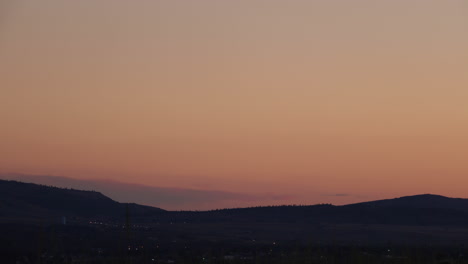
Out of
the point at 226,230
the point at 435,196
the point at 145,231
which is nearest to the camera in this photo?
the point at 145,231

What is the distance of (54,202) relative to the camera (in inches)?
4914

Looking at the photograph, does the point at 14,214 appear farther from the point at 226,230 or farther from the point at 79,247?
the point at 79,247

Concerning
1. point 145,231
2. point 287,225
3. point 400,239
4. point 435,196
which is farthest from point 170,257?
point 435,196

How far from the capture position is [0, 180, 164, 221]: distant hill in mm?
116988

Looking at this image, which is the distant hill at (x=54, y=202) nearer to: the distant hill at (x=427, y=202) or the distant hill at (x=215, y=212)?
the distant hill at (x=215, y=212)

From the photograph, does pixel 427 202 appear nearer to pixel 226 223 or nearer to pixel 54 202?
pixel 226 223

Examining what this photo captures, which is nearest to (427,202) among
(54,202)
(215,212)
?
(215,212)

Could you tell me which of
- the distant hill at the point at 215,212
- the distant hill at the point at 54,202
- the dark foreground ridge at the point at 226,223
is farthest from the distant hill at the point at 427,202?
the distant hill at the point at 54,202

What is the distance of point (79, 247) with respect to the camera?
61594 mm

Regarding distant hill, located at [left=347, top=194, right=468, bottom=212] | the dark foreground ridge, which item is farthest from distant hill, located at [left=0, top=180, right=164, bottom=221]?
distant hill, located at [left=347, top=194, right=468, bottom=212]

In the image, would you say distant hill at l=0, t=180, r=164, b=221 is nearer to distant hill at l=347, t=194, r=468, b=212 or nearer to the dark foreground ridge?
the dark foreground ridge

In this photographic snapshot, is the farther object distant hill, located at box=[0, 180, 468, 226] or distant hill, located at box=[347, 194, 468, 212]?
distant hill, located at box=[347, 194, 468, 212]

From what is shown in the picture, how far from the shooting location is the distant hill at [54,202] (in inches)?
4606

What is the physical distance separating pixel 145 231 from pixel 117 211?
4720 cm
